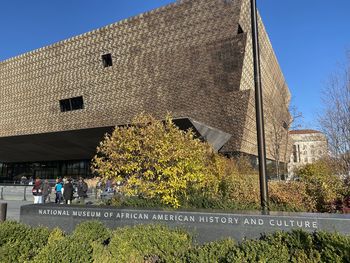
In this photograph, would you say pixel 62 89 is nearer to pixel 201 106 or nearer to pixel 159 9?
pixel 159 9

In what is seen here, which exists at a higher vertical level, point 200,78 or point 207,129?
point 200,78

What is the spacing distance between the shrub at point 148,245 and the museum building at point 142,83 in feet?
77.1

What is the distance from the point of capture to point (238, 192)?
12484 millimetres

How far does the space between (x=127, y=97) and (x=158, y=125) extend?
2887cm

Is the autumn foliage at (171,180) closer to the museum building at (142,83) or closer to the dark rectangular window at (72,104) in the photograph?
the museum building at (142,83)

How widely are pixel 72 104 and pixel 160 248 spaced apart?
4209 centimetres

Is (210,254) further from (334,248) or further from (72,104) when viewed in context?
(72,104)

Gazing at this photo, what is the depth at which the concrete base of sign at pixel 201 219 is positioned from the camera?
6621 mm

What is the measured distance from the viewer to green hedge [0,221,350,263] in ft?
16.0

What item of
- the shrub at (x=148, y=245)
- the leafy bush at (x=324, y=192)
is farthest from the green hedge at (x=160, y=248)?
the leafy bush at (x=324, y=192)

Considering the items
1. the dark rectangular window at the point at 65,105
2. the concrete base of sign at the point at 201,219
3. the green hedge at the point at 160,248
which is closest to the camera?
the green hedge at the point at 160,248

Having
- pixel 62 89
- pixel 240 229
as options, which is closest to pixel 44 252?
pixel 240 229

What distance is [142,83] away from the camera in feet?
128

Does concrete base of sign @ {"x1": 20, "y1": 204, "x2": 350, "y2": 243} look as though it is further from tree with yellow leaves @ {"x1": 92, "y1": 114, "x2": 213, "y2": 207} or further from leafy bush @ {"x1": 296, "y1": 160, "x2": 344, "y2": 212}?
leafy bush @ {"x1": 296, "y1": 160, "x2": 344, "y2": 212}
